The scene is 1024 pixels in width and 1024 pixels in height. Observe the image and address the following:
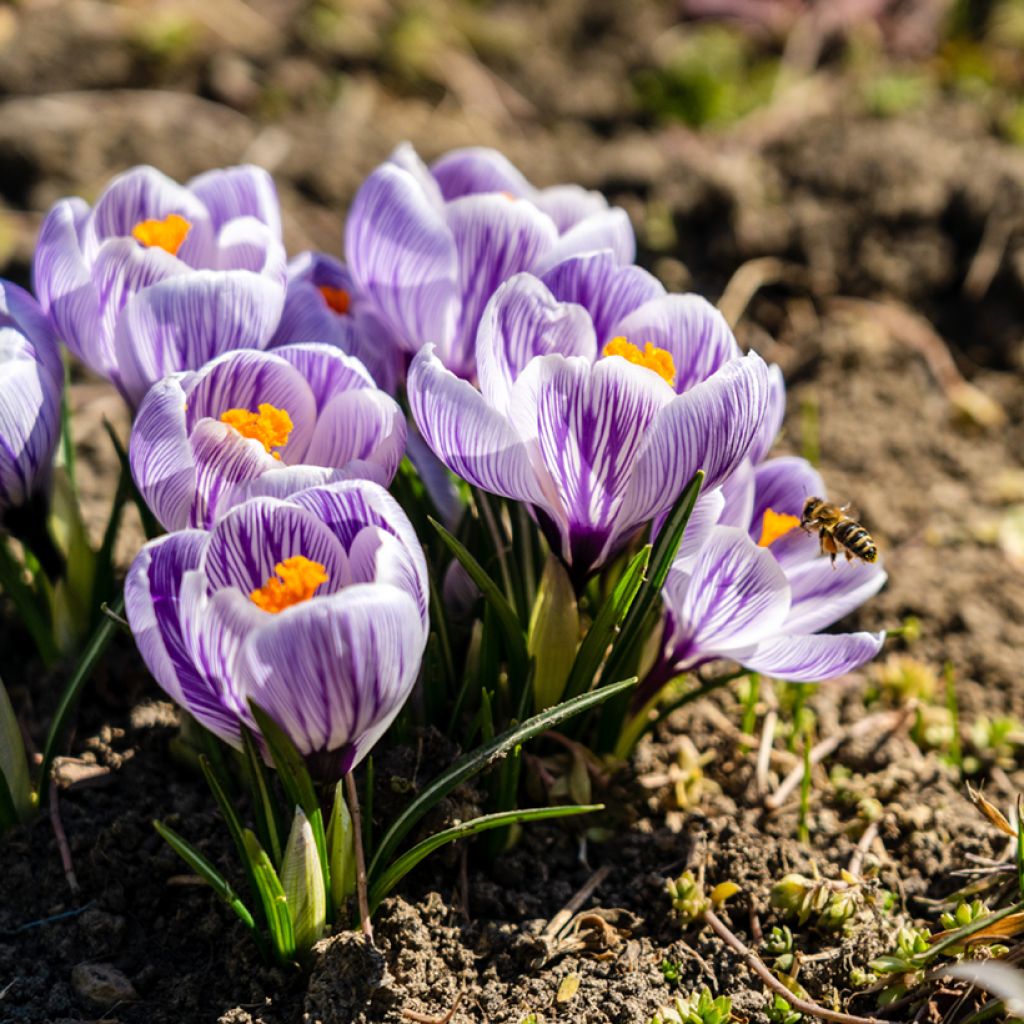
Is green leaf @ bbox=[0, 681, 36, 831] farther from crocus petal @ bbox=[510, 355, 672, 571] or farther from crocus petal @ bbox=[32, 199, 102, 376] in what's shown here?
crocus petal @ bbox=[510, 355, 672, 571]

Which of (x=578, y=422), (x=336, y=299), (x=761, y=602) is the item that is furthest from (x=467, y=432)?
(x=336, y=299)

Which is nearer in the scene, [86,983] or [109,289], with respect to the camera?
[86,983]

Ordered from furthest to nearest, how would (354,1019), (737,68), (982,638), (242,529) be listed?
(737,68) < (982,638) < (354,1019) < (242,529)

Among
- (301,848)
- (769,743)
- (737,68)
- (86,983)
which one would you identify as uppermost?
(737,68)

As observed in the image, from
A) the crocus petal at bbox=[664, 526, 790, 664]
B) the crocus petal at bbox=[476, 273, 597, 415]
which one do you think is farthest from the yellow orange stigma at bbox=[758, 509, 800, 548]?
the crocus petal at bbox=[476, 273, 597, 415]

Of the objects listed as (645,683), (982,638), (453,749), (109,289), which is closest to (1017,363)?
(982,638)

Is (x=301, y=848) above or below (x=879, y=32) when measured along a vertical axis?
below

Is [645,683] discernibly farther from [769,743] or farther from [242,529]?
[242,529]

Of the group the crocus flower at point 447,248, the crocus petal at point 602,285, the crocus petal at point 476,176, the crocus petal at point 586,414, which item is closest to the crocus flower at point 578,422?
the crocus petal at point 586,414
